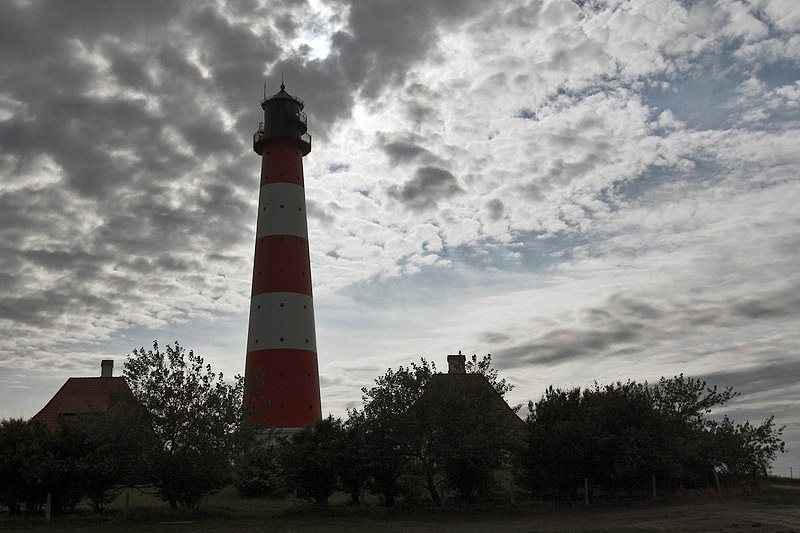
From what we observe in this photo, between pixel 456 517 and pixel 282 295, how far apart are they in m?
17.6

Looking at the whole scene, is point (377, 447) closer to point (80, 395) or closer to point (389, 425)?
point (389, 425)

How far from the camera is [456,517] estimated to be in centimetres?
2734

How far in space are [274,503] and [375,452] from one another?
695 centimetres

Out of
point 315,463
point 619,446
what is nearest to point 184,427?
point 315,463

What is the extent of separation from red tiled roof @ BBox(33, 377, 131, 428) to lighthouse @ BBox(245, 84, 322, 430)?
13.7 meters

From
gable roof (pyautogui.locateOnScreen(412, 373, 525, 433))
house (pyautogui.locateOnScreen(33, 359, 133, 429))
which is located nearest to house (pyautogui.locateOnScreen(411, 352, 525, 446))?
gable roof (pyautogui.locateOnScreen(412, 373, 525, 433))

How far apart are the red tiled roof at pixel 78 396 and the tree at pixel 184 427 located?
64.4 feet

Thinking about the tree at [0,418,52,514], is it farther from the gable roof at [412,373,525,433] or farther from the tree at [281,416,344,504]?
the gable roof at [412,373,525,433]

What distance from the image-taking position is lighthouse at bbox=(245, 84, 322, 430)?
38.7 m

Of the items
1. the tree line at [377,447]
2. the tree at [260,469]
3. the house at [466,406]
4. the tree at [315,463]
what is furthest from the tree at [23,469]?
the house at [466,406]

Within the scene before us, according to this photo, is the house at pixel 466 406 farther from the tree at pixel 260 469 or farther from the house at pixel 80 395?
the house at pixel 80 395

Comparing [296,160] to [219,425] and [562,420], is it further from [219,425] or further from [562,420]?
[562,420]

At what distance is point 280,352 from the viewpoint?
128 feet

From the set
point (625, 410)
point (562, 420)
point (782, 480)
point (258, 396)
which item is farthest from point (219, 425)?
point (782, 480)
